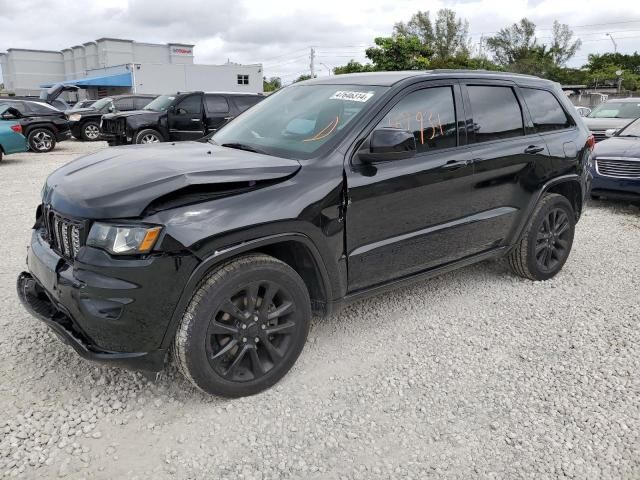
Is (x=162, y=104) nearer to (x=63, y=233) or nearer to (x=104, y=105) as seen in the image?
(x=104, y=105)

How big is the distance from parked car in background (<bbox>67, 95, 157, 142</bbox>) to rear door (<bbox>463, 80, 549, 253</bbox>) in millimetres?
15350

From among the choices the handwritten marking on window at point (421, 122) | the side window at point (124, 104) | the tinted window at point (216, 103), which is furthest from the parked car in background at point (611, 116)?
the side window at point (124, 104)

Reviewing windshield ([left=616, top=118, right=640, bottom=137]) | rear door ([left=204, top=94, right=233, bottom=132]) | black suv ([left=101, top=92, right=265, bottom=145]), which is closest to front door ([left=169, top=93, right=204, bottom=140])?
black suv ([left=101, top=92, right=265, bottom=145])

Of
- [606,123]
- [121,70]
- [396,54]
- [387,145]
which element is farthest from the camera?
[121,70]

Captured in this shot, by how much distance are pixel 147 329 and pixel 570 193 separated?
3940 mm

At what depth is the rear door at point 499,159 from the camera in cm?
388

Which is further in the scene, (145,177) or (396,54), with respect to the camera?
(396,54)

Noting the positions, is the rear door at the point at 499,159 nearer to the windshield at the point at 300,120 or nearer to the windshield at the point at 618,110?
the windshield at the point at 300,120

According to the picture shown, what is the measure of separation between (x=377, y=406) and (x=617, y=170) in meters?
6.58

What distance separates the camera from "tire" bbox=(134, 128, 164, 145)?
516 inches

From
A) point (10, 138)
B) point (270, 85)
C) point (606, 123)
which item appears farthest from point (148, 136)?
point (270, 85)

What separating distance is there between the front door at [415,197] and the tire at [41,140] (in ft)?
46.2

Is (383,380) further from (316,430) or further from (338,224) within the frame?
(338,224)

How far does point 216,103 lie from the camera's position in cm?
1329
